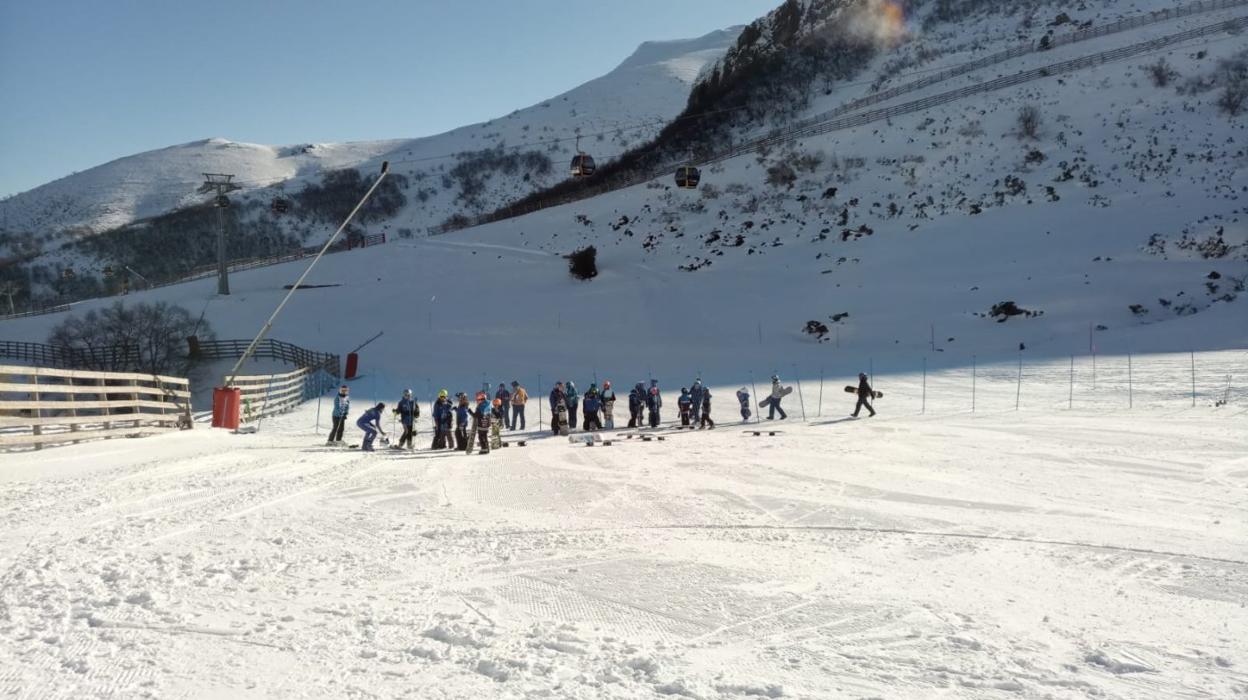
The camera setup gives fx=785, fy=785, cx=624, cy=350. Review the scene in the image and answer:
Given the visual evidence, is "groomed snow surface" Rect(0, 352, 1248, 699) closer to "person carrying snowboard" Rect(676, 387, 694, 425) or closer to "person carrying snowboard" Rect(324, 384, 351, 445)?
"person carrying snowboard" Rect(324, 384, 351, 445)

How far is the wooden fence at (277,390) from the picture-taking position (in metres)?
22.1

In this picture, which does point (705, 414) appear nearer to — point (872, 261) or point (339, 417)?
point (339, 417)

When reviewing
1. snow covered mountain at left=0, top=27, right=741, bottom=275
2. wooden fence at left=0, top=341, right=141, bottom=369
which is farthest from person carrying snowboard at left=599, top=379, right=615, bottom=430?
snow covered mountain at left=0, top=27, right=741, bottom=275

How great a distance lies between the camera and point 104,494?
8.62m

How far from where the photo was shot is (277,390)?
25641 mm

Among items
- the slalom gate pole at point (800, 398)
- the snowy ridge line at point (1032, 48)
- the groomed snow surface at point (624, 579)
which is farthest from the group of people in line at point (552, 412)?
the snowy ridge line at point (1032, 48)

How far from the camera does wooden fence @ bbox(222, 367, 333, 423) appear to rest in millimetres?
22094

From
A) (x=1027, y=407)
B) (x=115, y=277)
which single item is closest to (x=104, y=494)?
(x=1027, y=407)

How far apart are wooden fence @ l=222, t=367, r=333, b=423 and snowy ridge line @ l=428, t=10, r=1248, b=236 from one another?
34369mm

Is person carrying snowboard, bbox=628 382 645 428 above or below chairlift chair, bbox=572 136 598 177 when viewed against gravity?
below

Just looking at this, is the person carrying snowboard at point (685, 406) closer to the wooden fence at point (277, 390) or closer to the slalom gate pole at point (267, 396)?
the wooden fence at point (277, 390)

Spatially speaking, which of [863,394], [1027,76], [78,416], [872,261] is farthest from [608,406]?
[1027,76]

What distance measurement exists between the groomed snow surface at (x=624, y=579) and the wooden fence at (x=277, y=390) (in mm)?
10627

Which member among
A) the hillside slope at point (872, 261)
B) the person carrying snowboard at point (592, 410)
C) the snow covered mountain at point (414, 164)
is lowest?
the person carrying snowboard at point (592, 410)
